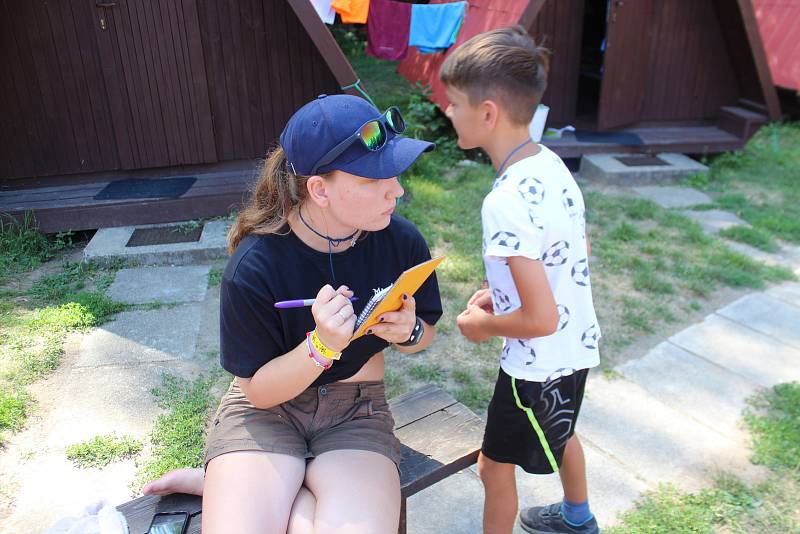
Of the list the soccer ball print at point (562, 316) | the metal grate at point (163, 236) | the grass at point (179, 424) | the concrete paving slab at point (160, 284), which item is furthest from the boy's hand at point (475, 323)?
the metal grate at point (163, 236)

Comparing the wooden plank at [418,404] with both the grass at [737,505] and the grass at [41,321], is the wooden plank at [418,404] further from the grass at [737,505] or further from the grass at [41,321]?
the grass at [41,321]

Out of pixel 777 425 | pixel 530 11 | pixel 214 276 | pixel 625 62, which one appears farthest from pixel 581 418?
pixel 625 62

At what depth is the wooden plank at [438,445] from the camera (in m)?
2.02

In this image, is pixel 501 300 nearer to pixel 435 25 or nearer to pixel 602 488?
pixel 602 488

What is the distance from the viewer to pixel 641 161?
724 cm

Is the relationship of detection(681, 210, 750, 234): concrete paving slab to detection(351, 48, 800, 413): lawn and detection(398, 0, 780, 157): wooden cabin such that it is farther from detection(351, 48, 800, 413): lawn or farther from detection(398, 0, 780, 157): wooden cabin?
detection(398, 0, 780, 157): wooden cabin

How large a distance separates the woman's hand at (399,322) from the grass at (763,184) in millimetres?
4696

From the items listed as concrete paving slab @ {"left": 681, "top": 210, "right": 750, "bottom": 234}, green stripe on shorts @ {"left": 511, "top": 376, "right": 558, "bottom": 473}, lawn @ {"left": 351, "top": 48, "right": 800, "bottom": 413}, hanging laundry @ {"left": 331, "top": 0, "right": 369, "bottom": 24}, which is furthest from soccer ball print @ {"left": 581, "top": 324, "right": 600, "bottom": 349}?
hanging laundry @ {"left": 331, "top": 0, "right": 369, "bottom": 24}

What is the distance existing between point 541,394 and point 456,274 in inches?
104

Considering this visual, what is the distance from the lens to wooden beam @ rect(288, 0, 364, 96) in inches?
192

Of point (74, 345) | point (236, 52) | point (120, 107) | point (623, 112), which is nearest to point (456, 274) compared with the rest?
point (74, 345)

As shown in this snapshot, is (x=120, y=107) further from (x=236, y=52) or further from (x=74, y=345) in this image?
(x=74, y=345)

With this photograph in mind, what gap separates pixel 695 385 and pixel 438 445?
1993 millimetres

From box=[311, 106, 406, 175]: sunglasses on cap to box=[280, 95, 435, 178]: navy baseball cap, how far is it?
11 mm
